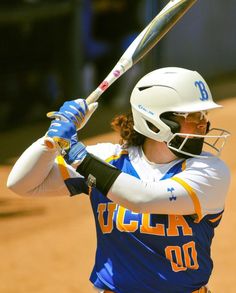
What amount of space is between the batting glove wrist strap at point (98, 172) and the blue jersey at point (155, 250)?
22 cm

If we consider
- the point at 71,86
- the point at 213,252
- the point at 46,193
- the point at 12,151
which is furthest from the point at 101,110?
the point at 46,193

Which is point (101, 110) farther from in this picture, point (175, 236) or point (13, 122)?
point (175, 236)

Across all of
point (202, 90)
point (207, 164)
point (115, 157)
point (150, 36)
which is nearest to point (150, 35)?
point (150, 36)

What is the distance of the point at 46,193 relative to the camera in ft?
11.9

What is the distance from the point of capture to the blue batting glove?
129 inches

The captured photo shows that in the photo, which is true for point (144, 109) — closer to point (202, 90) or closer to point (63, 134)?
point (202, 90)

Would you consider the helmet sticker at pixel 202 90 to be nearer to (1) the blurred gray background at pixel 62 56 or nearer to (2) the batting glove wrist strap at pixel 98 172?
(2) the batting glove wrist strap at pixel 98 172

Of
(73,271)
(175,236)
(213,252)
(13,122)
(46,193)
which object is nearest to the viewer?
(175,236)

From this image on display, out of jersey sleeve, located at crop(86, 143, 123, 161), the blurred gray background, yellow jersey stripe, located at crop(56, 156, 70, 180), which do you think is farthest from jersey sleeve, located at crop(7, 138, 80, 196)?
the blurred gray background

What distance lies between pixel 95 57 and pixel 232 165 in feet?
16.6

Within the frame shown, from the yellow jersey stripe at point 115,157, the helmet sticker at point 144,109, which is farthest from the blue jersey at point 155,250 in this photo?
the helmet sticker at point 144,109

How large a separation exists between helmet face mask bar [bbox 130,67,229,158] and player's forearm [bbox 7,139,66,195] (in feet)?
1.34

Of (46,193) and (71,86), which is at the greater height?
(46,193)

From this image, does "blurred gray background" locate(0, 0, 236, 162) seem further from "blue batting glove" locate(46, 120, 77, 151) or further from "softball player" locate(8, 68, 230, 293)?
"blue batting glove" locate(46, 120, 77, 151)
